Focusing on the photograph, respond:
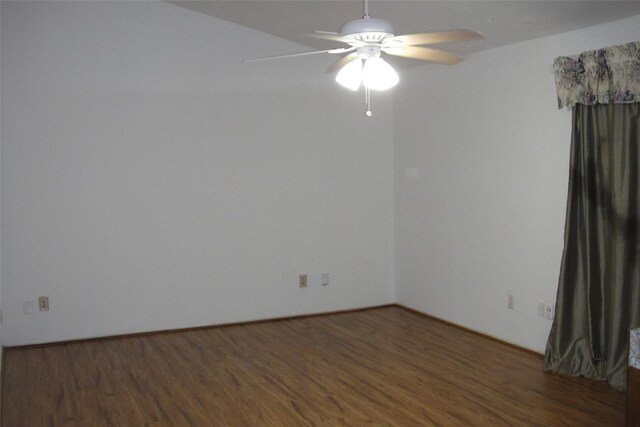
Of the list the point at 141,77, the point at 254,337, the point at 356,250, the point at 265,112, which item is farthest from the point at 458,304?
the point at 141,77

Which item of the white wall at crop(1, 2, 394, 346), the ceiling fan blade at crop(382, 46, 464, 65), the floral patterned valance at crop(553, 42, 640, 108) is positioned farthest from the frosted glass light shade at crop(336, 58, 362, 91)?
the white wall at crop(1, 2, 394, 346)

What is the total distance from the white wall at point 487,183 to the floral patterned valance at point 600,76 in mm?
214

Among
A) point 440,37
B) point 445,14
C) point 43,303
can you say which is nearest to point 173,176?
point 43,303

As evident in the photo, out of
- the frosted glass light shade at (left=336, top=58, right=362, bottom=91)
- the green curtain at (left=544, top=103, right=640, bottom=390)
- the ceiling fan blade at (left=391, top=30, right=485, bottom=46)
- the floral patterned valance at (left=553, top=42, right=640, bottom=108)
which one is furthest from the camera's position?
the green curtain at (left=544, top=103, right=640, bottom=390)

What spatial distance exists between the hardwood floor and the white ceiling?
215 centimetres

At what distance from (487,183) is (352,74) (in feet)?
7.74

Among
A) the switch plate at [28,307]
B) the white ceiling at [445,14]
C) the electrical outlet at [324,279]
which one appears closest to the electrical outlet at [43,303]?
the switch plate at [28,307]

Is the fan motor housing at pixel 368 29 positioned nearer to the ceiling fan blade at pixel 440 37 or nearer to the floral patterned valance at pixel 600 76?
the ceiling fan blade at pixel 440 37

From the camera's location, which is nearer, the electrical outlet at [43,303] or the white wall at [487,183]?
the white wall at [487,183]

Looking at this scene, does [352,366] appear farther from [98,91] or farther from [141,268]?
[98,91]

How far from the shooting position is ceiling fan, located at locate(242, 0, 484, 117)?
2463 mm

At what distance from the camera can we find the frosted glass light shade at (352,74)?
2796 mm

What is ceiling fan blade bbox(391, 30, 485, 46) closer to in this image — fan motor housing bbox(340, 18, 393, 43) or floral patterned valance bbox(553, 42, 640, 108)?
fan motor housing bbox(340, 18, 393, 43)

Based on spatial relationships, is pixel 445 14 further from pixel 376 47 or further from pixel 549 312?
pixel 549 312
